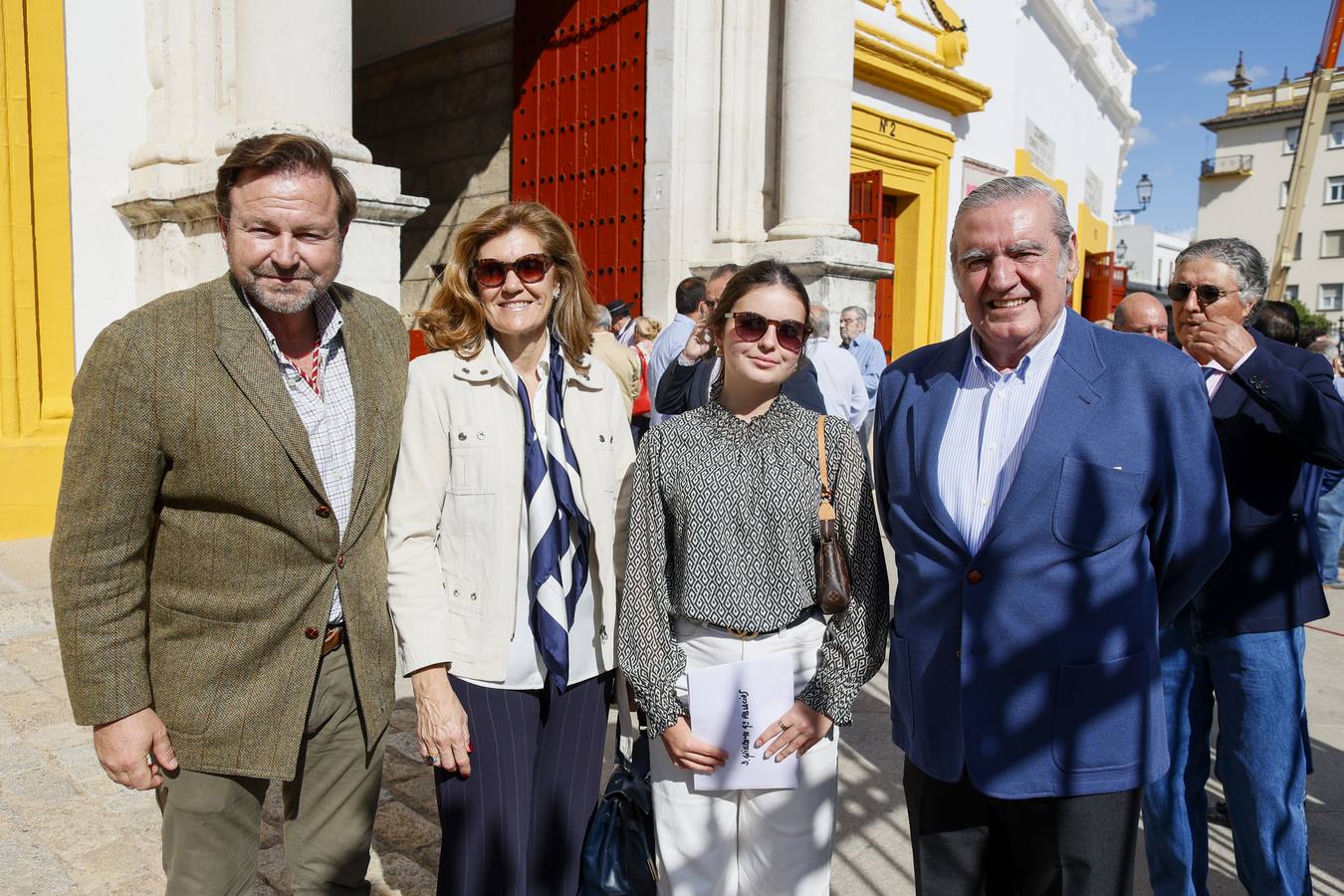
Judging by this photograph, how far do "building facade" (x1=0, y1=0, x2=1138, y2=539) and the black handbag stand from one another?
13.6 feet

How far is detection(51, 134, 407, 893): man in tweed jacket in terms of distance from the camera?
184 centimetres

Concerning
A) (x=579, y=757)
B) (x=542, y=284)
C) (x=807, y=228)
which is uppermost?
(x=807, y=228)

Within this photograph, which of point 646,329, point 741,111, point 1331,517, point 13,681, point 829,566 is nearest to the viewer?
point 829,566

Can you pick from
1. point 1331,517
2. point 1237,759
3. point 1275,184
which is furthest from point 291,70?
point 1275,184

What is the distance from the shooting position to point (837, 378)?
6234 millimetres

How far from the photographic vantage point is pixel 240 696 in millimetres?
1963

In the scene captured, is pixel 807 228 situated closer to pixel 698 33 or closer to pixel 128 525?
pixel 698 33

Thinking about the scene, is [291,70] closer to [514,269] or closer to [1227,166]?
[514,269]

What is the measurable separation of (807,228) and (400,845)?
22.4ft

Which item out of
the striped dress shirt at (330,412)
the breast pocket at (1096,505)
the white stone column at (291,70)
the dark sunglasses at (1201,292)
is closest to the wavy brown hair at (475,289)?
the striped dress shirt at (330,412)

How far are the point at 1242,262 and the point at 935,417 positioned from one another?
1263mm

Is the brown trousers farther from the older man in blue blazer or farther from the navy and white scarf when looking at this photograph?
the older man in blue blazer

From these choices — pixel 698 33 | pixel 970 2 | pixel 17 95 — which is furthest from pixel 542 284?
pixel 970 2

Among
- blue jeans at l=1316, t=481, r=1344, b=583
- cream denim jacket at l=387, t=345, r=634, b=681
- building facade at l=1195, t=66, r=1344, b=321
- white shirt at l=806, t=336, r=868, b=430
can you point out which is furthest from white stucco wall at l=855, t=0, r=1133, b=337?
building facade at l=1195, t=66, r=1344, b=321
